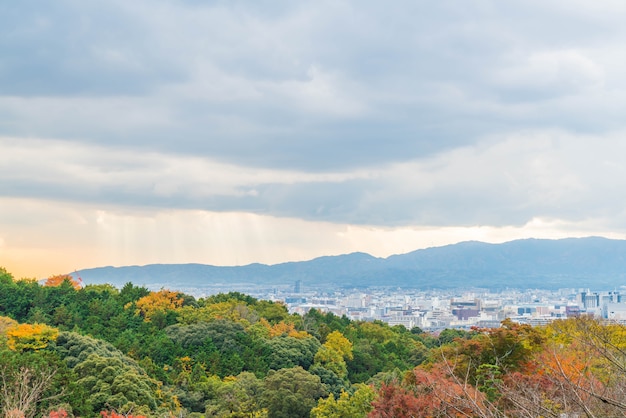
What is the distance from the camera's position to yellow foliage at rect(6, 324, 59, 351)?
93.2 ft

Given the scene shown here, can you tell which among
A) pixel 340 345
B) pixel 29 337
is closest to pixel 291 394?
pixel 29 337

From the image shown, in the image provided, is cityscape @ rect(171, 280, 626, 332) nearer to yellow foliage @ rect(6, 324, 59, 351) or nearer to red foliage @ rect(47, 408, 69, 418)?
yellow foliage @ rect(6, 324, 59, 351)

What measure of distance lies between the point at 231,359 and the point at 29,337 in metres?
9.56

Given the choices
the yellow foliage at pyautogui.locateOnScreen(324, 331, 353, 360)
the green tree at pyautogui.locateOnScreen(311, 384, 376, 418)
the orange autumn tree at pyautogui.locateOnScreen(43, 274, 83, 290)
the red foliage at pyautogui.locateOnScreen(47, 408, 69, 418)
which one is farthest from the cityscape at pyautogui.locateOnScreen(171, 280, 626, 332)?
the red foliage at pyautogui.locateOnScreen(47, 408, 69, 418)

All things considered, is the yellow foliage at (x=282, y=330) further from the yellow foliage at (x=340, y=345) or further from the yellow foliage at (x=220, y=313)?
the yellow foliage at (x=340, y=345)

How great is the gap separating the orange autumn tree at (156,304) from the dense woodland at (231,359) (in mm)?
70

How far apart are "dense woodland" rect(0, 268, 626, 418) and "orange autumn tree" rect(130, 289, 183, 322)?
0.07 meters

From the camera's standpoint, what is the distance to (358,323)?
170 feet

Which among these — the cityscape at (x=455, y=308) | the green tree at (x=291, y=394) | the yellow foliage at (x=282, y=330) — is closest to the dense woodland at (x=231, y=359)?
the green tree at (x=291, y=394)

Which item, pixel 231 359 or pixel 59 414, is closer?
pixel 59 414

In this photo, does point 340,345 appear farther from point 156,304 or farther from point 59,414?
point 59,414

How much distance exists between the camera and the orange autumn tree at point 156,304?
41750 mm

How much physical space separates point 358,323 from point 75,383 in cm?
3115

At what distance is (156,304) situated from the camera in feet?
140
